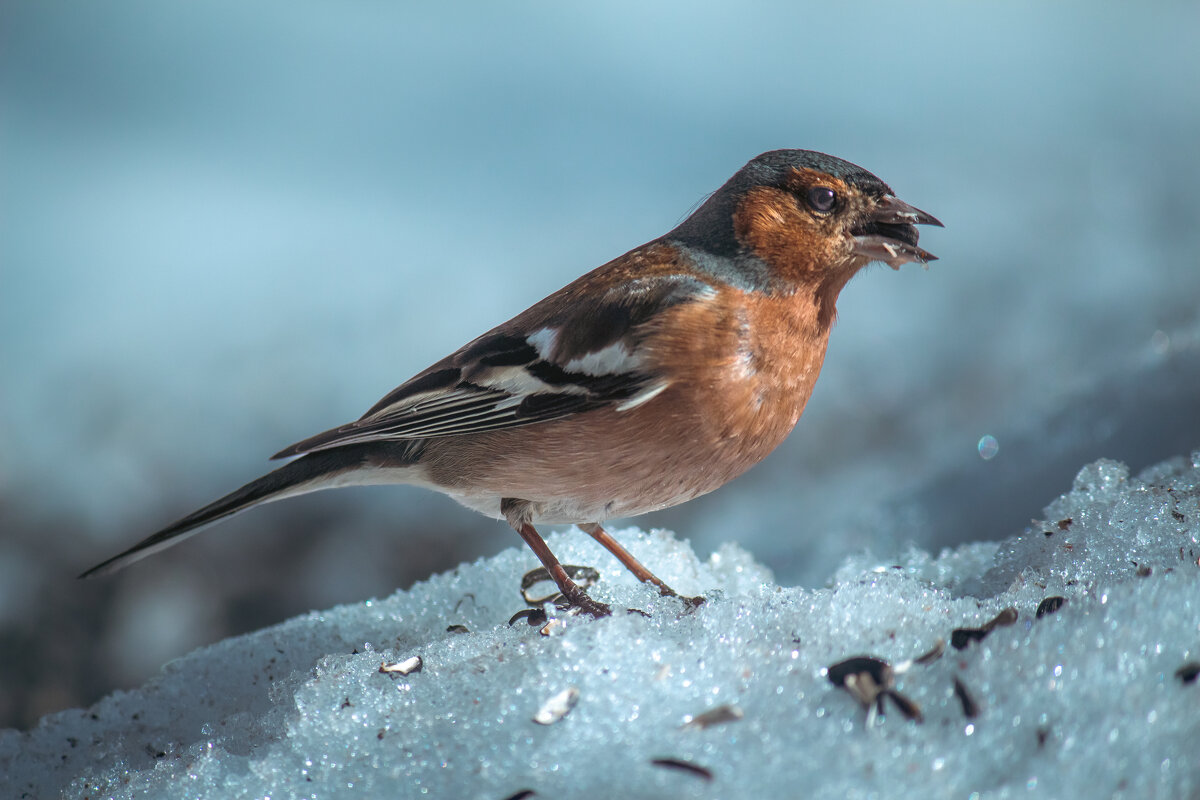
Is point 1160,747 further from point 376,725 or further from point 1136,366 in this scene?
point 1136,366

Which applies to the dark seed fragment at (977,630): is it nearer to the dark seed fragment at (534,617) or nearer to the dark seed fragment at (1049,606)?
the dark seed fragment at (1049,606)

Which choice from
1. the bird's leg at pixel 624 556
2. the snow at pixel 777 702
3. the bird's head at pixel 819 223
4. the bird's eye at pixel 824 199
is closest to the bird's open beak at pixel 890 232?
the bird's head at pixel 819 223

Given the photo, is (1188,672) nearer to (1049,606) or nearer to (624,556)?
(1049,606)

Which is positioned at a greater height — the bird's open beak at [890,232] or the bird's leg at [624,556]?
the bird's open beak at [890,232]

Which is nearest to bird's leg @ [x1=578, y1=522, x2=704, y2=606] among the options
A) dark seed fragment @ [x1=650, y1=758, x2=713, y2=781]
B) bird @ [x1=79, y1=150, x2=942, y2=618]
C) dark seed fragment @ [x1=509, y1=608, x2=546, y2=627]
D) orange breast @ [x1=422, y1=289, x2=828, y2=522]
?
bird @ [x1=79, y1=150, x2=942, y2=618]

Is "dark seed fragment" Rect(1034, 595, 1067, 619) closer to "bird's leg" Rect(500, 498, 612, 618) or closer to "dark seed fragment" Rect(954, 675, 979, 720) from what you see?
"dark seed fragment" Rect(954, 675, 979, 720)

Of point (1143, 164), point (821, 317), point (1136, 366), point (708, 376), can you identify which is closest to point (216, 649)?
point (708, 376)
